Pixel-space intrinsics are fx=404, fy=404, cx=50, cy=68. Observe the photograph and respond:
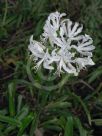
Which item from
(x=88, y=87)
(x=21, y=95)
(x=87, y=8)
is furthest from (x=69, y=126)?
(x=87, y=8)

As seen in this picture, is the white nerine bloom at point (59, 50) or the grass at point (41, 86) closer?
the white nerine bloom at point (59, 50)

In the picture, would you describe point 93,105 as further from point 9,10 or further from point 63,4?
point 9,10

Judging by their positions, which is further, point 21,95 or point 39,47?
point 21,95

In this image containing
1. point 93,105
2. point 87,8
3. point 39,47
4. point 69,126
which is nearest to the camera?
point 39,47

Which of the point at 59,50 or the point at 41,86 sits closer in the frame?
the point at 59,50

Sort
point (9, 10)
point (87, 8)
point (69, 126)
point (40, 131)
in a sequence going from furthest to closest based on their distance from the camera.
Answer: point (9, 10), point (87, 8), point (40, 131), point (69, 126)

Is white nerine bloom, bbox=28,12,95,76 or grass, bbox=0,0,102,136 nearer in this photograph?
white nerine bloom, bbox=28,12,95,76

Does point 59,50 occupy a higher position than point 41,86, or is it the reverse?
point 59,50

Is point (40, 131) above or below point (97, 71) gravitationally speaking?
below
